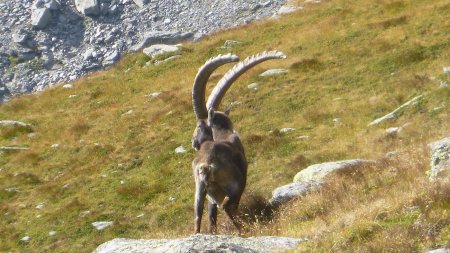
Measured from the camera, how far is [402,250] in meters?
7.38

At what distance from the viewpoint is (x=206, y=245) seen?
304 inches

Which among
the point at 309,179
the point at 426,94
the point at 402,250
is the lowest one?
the point at 426,94

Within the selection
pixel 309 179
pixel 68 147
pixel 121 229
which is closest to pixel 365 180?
pixel 309 179

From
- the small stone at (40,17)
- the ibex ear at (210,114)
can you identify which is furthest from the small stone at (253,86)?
the small stone at (40,17)

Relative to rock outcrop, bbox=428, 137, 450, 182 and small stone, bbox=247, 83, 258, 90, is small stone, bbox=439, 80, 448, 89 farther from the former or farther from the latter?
rock outcrop, bbox=428, 137, 450, 182

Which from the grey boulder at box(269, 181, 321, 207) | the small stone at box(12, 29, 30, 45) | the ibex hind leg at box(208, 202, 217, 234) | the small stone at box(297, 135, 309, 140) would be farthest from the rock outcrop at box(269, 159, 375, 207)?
the small stone at box(12, 29, 30, 45)

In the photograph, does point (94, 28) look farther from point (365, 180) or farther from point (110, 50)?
point (365, 180)

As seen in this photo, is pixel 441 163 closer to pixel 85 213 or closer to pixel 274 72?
pixel 85 213

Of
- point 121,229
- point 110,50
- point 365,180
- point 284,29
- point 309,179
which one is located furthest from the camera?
point 110,50

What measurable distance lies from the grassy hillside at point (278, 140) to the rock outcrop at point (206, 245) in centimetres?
45

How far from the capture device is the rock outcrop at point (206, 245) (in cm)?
771

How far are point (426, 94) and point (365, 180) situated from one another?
9.84 metres

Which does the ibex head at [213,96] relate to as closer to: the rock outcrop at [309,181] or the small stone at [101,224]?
the rock outcrop at [309,181]

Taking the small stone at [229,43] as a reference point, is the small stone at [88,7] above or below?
below
